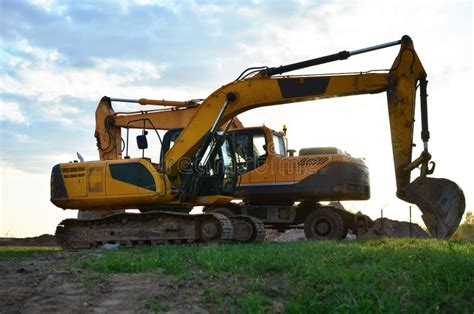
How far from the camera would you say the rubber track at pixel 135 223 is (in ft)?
47.6

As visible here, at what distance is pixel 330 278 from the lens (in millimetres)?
6973

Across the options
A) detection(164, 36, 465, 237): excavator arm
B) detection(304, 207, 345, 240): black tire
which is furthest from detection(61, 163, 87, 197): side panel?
detection(304, 207, 345, 240): black tire

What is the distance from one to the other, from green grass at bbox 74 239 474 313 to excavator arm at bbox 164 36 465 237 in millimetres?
4631

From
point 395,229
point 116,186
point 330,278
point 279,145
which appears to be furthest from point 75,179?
point 395,229

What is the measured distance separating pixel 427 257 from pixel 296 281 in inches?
91.3

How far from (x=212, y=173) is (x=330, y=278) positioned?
29.2 ft

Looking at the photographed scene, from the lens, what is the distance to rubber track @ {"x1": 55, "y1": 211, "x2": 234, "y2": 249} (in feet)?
47.6

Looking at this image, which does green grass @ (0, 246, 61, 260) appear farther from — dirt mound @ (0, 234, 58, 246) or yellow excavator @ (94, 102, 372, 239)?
dirt mound @ (0, 234, 58, 246)

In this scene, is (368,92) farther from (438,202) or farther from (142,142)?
(142,142)

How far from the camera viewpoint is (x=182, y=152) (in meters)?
15.4

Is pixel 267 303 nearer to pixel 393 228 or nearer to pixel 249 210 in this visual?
pixel 249 210

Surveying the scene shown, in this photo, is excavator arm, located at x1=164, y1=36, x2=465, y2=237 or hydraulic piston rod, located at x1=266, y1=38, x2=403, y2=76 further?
hydraulic piston rod, located at x1=266, y1=38, x2=403, y2=76

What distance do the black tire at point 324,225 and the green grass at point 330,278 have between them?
23.9 ft

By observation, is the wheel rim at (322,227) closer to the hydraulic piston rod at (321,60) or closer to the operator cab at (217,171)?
the operator cab at (217,171)
